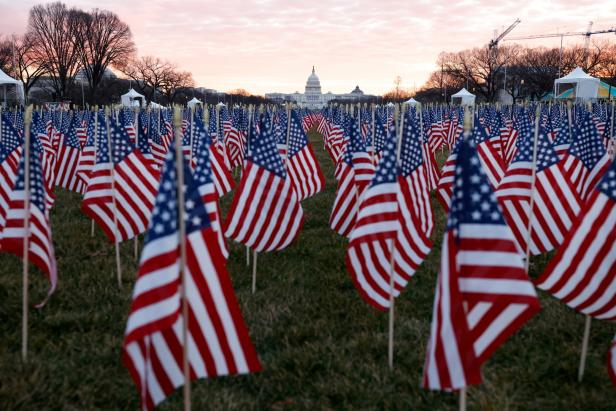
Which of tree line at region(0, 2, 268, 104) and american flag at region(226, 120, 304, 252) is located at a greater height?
tree line at region(0, 2, 268, 104)

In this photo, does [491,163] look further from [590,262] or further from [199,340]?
[199,340]

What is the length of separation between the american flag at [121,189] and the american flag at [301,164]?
2.56m

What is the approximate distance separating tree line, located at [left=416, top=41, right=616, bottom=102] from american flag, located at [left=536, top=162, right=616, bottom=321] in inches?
3028

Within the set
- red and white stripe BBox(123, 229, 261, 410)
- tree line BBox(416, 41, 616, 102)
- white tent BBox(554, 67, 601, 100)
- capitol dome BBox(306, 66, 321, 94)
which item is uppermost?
capitol dome BBox(306, 66, 321, 94)

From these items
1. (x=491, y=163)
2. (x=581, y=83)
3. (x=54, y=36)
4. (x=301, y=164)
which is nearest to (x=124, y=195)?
(x=301, y=164)

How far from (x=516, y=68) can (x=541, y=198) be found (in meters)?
82.6

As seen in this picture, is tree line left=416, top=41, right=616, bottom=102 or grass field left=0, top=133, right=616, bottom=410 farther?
tree line left=416, top=41, right=616, bottom=102

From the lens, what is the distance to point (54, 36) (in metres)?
62.9

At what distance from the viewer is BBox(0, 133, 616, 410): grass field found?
172 inches

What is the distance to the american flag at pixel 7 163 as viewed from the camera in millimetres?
7609

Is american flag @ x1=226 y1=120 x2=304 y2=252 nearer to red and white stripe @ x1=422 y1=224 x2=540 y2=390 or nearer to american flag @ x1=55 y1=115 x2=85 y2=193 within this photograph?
red and white stripe @ x1=422 y1=224 x2=540 y2=390

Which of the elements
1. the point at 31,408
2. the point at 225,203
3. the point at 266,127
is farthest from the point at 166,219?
the point at 225,203

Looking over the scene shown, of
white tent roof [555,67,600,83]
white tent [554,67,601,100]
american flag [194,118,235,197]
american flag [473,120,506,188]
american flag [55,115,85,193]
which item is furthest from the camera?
white tent [554,67,601,100]

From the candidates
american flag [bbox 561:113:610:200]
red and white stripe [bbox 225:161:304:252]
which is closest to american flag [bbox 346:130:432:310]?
red and white stripe [bbox 225:161:304:252]
